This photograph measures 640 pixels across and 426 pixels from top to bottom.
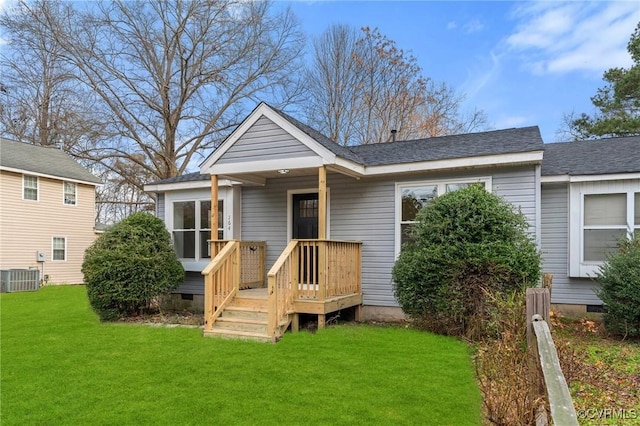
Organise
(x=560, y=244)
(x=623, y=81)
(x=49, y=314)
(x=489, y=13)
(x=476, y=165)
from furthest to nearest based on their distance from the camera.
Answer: (x=623, y=81)
(x=489, y=13)
(x=49, y=314)
(x=560, y=244)
(x=476, y=165)

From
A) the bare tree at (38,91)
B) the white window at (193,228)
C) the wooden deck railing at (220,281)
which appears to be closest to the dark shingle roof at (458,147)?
the wooden deck railing at (220,281)

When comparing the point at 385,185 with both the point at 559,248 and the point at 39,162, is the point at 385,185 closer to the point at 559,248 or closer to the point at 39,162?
the point at 559,248

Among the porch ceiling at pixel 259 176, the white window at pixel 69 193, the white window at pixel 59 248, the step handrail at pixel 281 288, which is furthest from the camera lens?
the white window at pixel 69 193

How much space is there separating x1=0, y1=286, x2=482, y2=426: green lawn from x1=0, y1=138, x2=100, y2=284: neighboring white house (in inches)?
451

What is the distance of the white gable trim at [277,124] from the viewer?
720 centimetres

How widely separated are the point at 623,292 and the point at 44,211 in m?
19.8

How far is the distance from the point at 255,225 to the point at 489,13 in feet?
32.0

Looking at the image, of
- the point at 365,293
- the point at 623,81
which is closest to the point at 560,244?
the point at 365,293

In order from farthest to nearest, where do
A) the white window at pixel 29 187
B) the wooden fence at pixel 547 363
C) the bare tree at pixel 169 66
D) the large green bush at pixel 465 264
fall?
1. the bare tree at pixel 169 66
2. the white window at pixel 29 187
3. the large green bush at pixel 465 264
4. the wooden fence at pixel 547 363

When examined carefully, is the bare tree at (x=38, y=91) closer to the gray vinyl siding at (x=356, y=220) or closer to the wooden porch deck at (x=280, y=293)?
the gray vinyl siding at (x=356, y=220)

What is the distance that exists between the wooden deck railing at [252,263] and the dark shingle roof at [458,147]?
2999mm

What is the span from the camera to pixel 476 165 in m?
7.30

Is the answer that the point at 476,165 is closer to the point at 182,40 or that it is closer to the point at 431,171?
the point at 431,171

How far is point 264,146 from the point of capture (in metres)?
7.75
